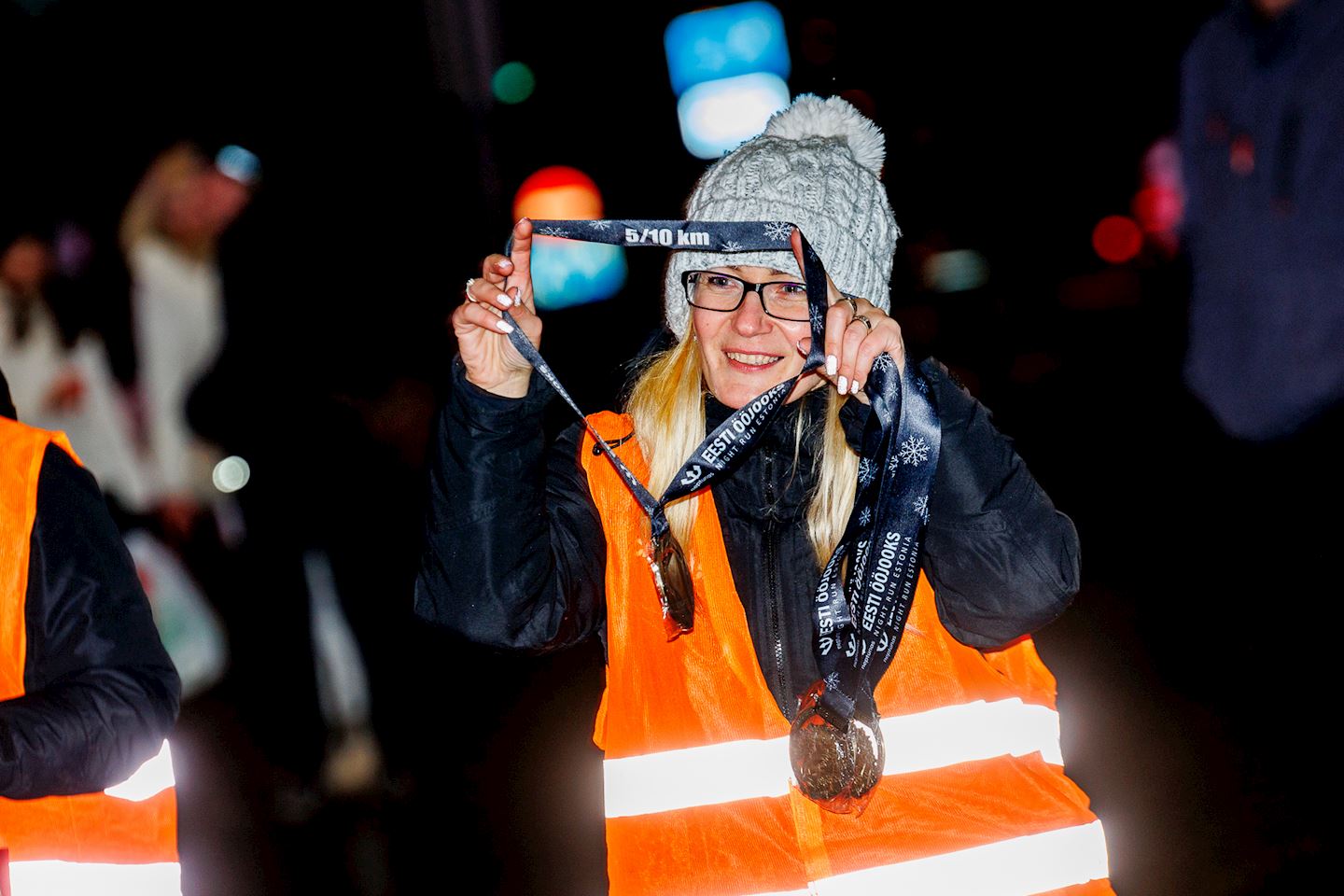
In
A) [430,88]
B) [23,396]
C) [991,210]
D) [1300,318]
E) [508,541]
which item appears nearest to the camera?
[508,541]

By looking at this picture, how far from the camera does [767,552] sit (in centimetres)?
240

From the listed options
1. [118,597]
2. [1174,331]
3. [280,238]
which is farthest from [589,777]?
[1174,331]

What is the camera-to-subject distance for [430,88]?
13008 millimetres

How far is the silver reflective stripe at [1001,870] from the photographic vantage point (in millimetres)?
2113

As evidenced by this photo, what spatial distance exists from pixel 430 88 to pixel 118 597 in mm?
11238

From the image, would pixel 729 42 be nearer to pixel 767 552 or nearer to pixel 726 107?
pixel 726 107

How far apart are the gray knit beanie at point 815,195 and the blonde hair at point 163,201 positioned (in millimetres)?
3388

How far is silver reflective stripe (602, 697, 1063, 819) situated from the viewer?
216 cm

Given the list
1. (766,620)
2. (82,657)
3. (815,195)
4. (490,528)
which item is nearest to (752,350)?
(815,195)

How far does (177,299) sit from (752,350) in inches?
149

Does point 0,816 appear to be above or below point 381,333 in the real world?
below

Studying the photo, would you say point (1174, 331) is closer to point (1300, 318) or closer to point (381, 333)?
point (1300, 318)

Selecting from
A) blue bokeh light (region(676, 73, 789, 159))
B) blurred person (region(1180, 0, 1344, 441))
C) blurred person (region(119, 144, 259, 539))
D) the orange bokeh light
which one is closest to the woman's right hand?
blurred person (region(119, 144, 259, 539))

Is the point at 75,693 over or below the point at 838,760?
over
